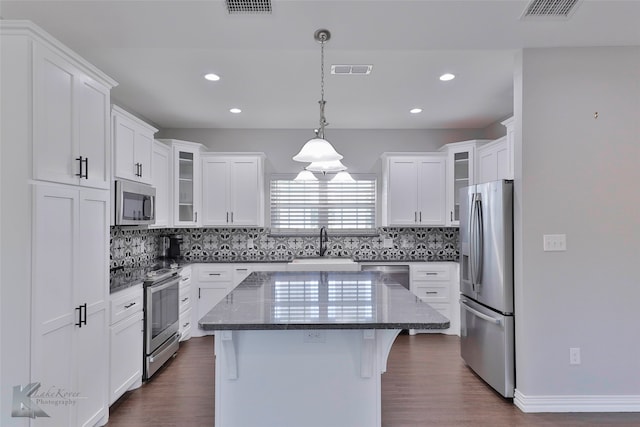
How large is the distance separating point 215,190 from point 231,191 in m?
0.21

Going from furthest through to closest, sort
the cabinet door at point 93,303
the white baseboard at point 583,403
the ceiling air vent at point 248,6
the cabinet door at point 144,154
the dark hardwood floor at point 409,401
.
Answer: the cabinet door at point 144,154
the white baseboard at point 583,403
the dark hardwood floor at point 409,401
the cabinet door at point 93,303
the ceiling air vent at point 248,6

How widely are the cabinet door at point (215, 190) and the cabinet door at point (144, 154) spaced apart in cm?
103

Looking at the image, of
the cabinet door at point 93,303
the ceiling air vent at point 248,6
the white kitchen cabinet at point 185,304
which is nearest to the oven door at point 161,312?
the white kitchen cabinet at point 185,304

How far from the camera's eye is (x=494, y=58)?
2.92 m

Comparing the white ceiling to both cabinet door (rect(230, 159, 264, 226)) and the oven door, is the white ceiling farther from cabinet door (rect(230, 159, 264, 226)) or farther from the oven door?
the oven door

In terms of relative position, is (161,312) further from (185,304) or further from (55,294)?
(55,294)

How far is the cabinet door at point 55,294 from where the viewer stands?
1878 mm

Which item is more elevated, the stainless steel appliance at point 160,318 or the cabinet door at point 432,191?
the cabinet door at point 432,191

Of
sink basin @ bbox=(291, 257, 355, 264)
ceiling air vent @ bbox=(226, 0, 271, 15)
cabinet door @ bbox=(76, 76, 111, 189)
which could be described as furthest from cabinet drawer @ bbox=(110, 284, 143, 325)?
ceiling air vent @ bbox=(226, 0, 271, 15)

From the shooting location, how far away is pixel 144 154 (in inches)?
143

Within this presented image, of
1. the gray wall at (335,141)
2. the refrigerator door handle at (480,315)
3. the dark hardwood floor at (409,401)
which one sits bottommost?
the dark hardwood floor at (409,401)

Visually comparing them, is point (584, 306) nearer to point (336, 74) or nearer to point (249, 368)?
point (249, 368)

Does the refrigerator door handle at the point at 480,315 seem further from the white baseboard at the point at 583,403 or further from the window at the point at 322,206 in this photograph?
the window at the point at 322,206

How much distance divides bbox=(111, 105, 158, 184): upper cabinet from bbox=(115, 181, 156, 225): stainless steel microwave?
11 cm
